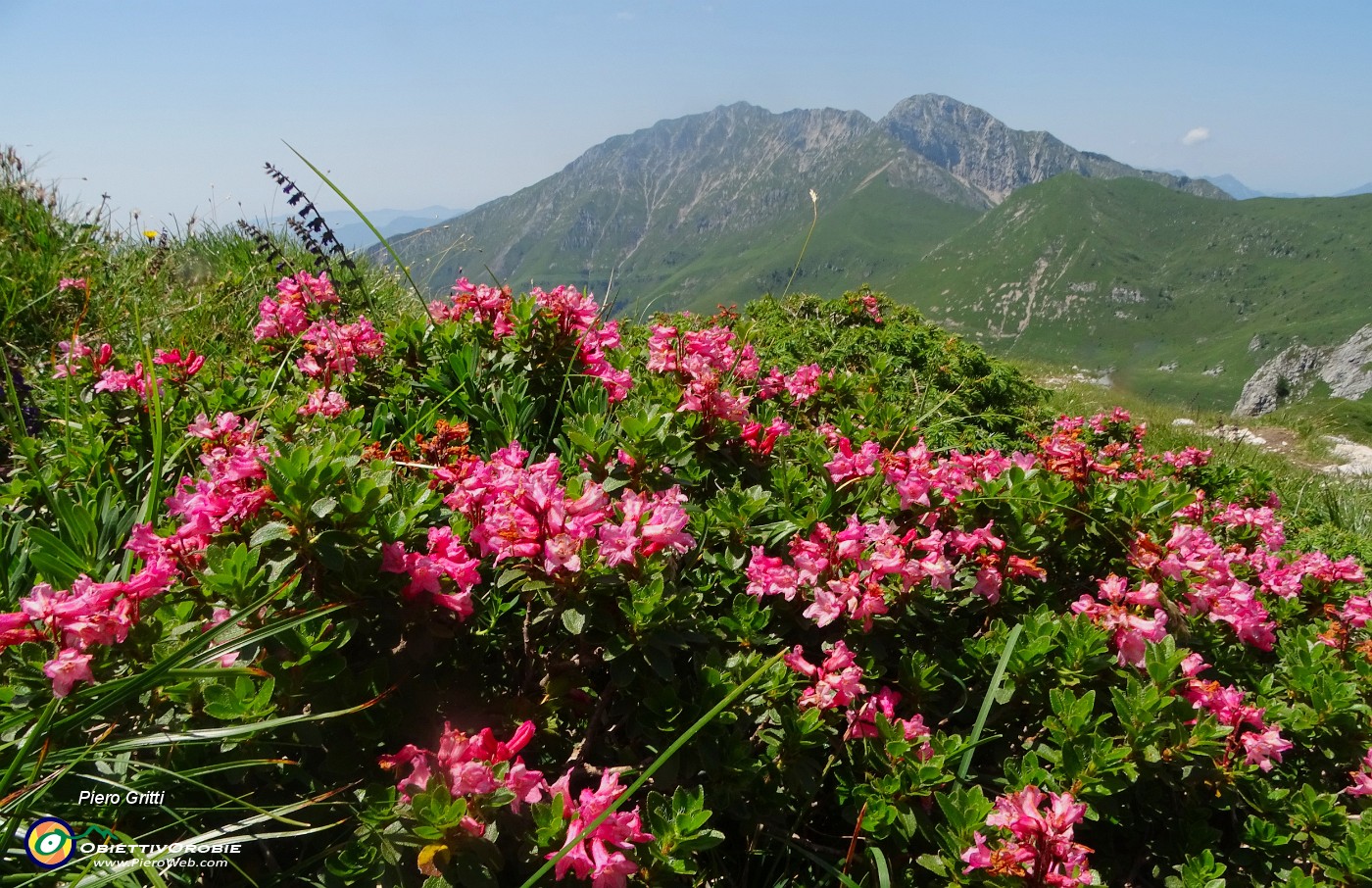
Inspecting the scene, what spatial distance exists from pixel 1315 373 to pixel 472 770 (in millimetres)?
107603

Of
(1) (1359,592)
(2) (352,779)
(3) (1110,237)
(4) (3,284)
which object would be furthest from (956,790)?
(3) (1110,237)

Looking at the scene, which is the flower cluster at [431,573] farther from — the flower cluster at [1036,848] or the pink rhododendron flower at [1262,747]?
the pink rhododendron flower at [1262,747]

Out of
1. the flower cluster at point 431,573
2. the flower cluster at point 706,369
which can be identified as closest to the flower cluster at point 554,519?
the flower cluster at point 431,573

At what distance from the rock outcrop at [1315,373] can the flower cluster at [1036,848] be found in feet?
249

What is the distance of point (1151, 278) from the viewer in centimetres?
15775

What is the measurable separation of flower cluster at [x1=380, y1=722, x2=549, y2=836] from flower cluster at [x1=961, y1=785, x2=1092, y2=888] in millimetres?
821

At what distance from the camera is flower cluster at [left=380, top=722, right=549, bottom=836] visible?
1.28 metres

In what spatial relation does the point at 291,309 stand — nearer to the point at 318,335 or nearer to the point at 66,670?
the point at 318,335

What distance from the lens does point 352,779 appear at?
1460mm

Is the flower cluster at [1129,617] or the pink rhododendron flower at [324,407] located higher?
the pink rhododendron flower at [324,407]

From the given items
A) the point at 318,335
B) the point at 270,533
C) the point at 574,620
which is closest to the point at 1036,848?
the point at 574,620

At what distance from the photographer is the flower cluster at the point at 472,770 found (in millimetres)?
1276

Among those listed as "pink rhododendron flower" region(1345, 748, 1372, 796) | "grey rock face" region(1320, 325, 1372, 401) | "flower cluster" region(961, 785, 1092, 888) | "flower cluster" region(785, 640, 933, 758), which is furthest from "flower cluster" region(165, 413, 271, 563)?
"grey rock face" region(1320, 325, 1372, 401)

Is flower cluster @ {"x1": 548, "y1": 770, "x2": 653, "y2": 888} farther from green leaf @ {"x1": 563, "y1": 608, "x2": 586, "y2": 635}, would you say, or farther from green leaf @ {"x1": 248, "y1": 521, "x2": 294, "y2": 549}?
green leaf @ {"x1": 248, "y1": 521, "x2": 294, "y2": 549}
